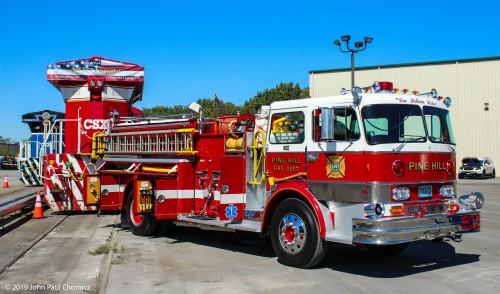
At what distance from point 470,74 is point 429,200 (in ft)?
140

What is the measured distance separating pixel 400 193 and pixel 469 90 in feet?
142

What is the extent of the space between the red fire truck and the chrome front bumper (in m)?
0.01

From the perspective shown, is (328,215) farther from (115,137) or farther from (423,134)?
(115,137)

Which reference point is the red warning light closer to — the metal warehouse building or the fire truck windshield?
the fire truck windshield

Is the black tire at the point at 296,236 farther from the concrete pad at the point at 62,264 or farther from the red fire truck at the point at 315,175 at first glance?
the concrete pad at the point at 62,264

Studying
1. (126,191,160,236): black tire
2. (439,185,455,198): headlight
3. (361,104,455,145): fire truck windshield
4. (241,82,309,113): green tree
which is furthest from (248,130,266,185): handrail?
(241,82,309,113): green tree

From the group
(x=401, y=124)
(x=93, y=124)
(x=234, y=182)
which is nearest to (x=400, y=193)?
(x=401, y=124)

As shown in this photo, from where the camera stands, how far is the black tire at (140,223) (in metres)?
10.9

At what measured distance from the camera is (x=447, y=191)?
7.98m

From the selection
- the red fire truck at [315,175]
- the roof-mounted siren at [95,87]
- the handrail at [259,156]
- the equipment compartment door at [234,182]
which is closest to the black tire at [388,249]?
the red fire truck at [315,175]

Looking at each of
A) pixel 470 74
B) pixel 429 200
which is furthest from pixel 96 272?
pixel 470 74

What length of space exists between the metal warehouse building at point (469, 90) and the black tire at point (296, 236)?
38429mm

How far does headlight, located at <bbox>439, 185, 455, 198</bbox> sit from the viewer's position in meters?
7.87

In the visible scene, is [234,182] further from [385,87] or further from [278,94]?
[278,94]
